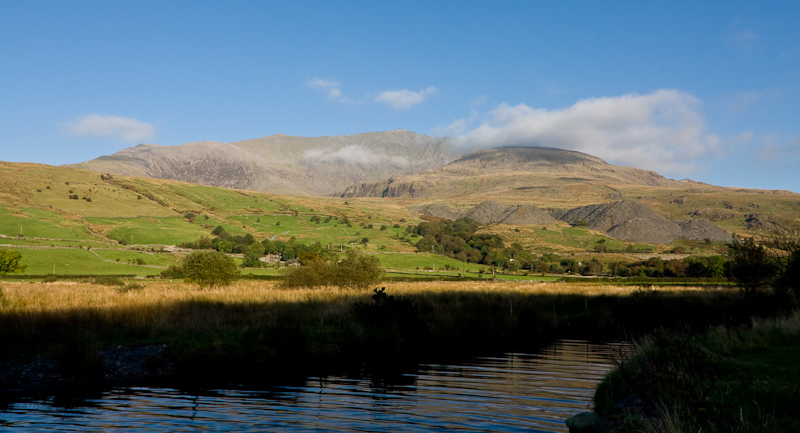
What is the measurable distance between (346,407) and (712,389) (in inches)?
371

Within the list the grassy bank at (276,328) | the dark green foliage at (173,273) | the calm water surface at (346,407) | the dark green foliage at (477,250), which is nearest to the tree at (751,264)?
the grassy bank at (276,328)

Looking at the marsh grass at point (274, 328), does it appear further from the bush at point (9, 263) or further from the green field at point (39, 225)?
the green field at point (39, 225)

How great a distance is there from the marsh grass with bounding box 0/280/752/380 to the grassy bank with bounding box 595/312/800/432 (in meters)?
11.6

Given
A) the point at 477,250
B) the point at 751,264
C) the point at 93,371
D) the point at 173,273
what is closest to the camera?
the point at 93,371

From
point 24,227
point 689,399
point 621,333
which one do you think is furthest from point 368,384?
point 24,227

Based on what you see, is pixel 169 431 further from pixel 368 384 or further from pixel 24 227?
pixel 24 227

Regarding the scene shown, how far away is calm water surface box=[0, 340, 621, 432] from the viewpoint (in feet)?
47.2

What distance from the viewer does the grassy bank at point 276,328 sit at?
21.8 metres

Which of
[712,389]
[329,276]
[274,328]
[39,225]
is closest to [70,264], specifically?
[39,225]

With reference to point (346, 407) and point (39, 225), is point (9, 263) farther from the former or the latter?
point (346, 407)

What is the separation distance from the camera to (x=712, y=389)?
39.9 feet

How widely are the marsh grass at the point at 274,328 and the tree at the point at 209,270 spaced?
20.0 metres

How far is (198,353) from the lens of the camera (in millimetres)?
21656

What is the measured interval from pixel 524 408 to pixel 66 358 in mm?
15381
